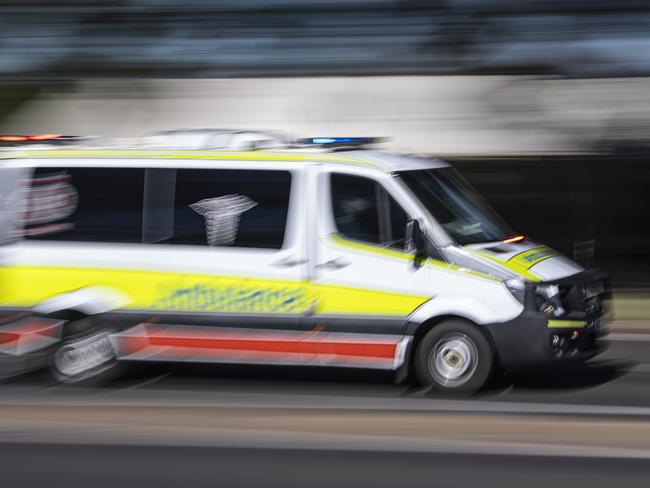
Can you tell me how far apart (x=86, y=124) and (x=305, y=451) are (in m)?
11.8

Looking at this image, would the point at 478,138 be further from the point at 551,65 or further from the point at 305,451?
the point at 305,451

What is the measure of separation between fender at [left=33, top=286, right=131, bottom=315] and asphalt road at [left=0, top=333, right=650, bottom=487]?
59cm

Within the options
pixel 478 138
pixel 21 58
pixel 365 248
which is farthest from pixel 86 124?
pixel 365 248

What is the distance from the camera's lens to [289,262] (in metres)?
8.67

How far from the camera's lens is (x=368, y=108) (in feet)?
56.3

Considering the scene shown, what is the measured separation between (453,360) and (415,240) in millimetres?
864

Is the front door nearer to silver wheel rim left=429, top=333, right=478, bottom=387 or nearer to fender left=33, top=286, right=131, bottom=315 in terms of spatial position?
silver wheel rim left=429, top=333, right=478, bottom=387

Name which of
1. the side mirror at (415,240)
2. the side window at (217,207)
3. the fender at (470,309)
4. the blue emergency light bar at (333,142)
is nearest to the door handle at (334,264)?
the side window at (217,207)

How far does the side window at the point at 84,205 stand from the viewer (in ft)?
29.7

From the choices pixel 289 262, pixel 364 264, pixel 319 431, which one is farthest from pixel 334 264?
pixel 319 431

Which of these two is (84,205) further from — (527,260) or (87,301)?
(527,260)

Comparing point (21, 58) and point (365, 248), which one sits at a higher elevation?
point (21, 58)

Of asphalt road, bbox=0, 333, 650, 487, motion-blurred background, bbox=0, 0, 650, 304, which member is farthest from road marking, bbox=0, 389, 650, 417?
motion-blurred background, bbox=0, 0, 650, 304

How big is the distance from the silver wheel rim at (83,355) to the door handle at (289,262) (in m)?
1.40
